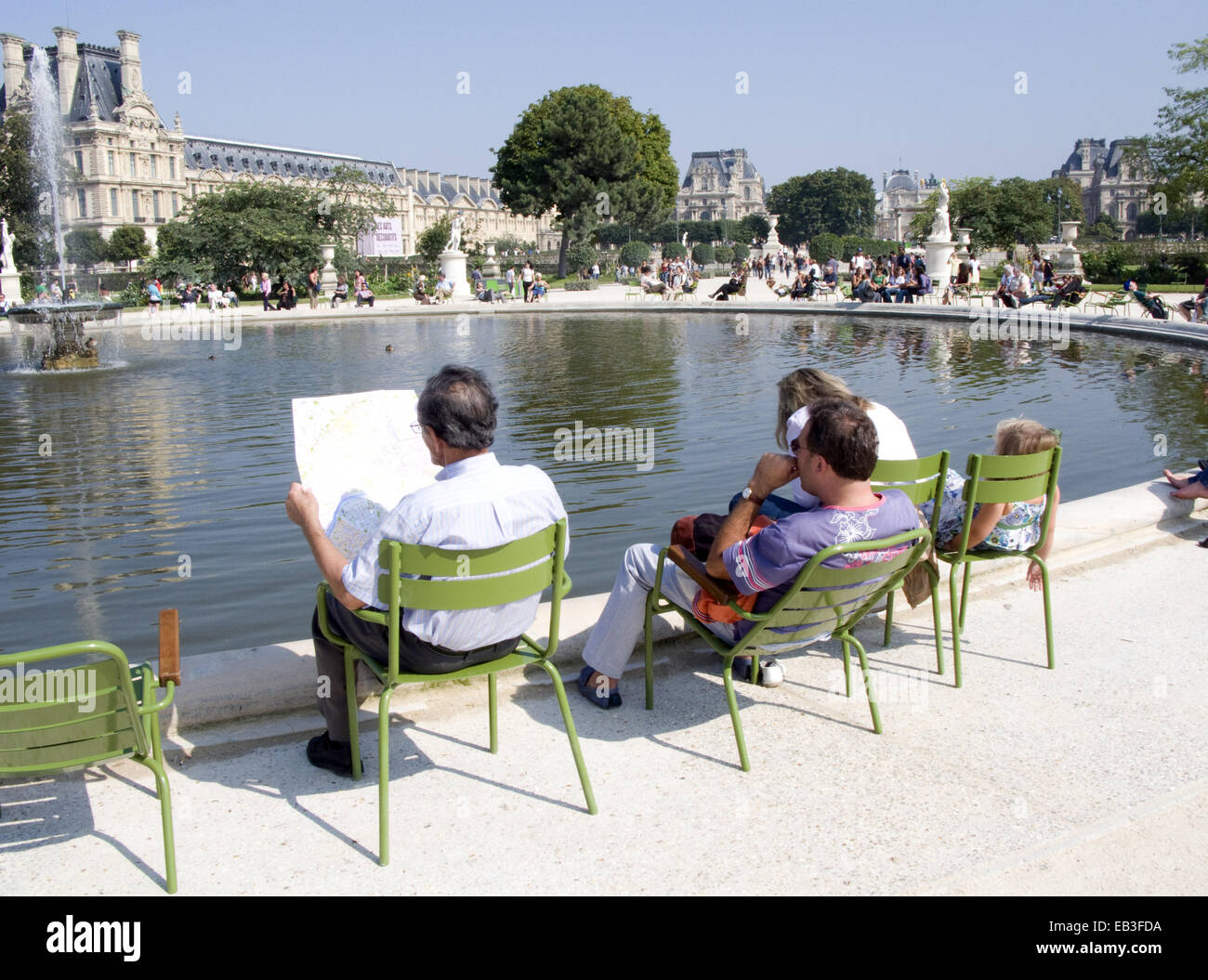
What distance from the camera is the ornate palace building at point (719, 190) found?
159 metres

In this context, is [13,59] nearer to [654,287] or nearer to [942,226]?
[654,287]

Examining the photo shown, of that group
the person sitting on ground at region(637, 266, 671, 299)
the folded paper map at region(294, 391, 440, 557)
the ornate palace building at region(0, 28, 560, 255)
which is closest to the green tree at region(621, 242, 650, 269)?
the ornate palace building at region(0, 28, 560, 255)

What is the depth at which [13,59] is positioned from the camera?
6194cm

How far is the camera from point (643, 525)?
314 inches

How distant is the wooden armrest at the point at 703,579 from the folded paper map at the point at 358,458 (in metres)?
0.92

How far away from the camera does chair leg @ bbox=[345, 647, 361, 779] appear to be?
137 inches

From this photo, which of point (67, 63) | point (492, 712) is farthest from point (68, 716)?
point (67, 63)

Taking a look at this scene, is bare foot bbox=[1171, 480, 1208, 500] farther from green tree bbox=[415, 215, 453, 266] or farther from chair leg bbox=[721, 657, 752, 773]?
green tree bbox=[415, 215, 453, 266]

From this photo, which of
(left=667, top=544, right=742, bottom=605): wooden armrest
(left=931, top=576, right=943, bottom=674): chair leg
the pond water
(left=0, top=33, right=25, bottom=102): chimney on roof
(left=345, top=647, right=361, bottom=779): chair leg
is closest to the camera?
(left=345, top=647, right=361, bottom=779): chair leg

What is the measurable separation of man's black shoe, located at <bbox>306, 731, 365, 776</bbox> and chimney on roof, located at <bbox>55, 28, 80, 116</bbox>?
8295cm

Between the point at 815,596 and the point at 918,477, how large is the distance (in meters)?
1.16

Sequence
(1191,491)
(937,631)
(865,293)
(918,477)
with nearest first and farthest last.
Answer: (937,631), (918,477), (1191,491), (865,293)
